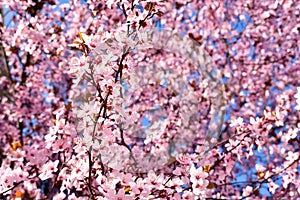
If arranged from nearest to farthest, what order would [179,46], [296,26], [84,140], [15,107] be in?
1. [84,140]
2. [179,46]
3. [15,107]
4. [296,26]

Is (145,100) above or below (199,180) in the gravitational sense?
above

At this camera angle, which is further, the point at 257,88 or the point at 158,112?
the point at 257,88

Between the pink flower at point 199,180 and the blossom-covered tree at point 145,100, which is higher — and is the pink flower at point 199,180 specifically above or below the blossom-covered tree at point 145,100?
below

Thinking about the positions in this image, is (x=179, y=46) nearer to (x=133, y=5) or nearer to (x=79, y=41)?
(x=133, y=5)

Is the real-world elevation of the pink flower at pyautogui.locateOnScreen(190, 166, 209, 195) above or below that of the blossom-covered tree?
below

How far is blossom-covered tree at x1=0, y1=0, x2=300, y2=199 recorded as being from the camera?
146 inches

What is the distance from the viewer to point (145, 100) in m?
8.52

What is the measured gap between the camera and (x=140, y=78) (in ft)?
26.6

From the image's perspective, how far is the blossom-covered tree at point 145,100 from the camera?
12.2ft

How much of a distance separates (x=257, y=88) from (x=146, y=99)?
9.00ft

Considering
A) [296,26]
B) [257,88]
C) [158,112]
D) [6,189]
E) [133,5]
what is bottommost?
[6,189]

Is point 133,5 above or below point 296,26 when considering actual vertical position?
below

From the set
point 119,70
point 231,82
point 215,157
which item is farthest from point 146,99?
point 119,70

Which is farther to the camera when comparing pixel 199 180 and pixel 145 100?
pixel 145 100
